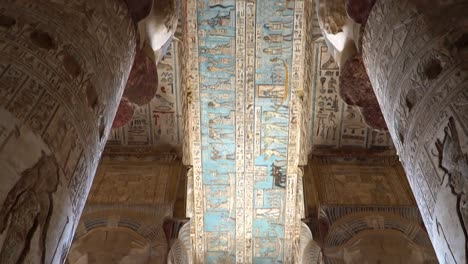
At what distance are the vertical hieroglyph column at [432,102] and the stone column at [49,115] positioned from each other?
2.05 metres

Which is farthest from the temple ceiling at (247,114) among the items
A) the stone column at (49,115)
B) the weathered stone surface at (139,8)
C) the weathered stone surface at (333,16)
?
the stone column at (49,115)

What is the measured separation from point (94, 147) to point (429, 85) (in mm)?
2142

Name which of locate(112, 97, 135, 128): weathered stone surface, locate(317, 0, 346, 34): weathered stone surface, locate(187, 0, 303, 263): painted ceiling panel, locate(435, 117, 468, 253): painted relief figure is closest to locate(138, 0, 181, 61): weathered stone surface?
locate(112, 97, 135, 128): weathered stone surface

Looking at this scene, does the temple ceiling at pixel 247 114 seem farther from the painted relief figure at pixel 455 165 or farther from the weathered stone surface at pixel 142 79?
the painted relief figure at pixel 455 165

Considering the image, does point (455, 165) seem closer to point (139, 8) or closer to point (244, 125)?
point (139, 8)

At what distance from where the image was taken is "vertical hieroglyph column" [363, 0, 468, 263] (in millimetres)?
2867

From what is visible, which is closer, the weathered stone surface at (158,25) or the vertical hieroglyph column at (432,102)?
the vertical hieroglyph column at (432,102)

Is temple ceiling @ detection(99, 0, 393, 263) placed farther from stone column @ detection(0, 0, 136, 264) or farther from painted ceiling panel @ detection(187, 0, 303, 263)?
stone column @ detection(0, 0, 136, 264)

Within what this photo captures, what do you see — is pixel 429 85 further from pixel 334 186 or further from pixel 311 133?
pixel 311 133

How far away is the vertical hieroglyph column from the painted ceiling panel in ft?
14.1

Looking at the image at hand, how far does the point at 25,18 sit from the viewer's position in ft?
10.3

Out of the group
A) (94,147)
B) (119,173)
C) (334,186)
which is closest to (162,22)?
(94,147)

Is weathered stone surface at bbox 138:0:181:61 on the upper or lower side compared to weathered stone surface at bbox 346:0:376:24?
upper

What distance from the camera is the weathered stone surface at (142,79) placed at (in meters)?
5.44
